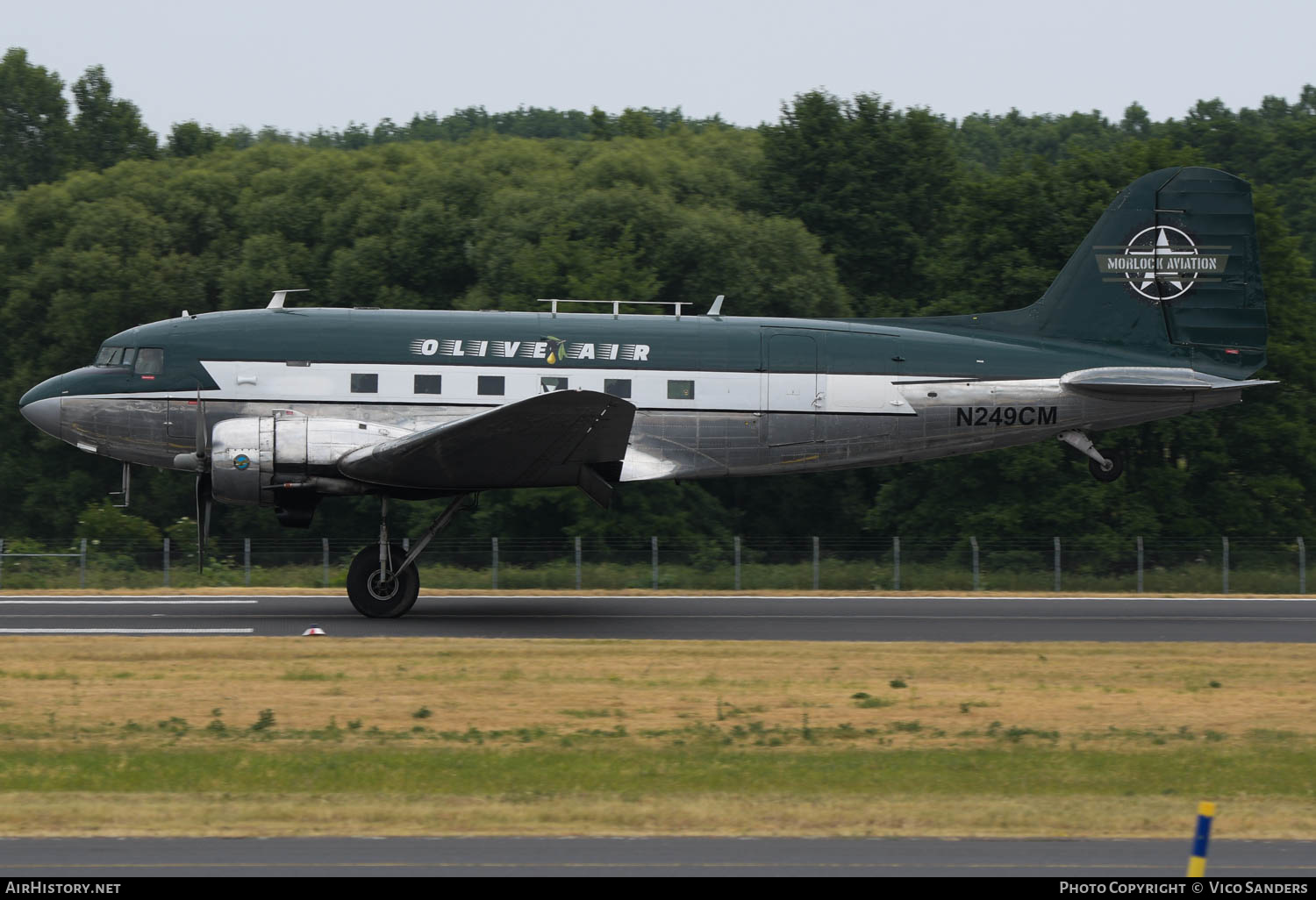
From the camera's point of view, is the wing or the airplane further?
the airplane

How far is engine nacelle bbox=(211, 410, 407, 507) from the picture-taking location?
66.0 ft

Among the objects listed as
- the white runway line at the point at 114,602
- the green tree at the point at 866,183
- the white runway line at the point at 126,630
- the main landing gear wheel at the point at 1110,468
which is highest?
the green tree at the point at 866,183

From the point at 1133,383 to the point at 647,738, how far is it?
1216 centimetres

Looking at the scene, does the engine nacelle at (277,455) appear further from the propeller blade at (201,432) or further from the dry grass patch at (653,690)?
the dry grass patch at (653,690)

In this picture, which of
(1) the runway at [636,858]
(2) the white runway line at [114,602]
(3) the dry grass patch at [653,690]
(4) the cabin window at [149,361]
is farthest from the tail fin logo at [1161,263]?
(2) the white runway line at [114,602]

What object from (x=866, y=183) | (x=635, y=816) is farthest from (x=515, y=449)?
(x=866, y=183)

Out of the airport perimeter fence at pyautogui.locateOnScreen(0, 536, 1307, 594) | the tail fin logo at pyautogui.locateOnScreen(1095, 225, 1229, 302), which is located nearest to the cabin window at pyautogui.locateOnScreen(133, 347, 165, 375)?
the airport perimeter fence at pyautogui.locateOnScreen(0, 536, 1307, 594)

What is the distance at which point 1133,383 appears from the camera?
22969 mm

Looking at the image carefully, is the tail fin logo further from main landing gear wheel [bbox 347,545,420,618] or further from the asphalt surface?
the asphalt surface

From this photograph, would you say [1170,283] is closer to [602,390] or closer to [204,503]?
[602,390]

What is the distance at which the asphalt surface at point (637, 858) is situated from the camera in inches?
372

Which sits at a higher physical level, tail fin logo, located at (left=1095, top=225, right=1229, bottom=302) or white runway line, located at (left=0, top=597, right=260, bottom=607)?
tail fin logo, located at (left=1095, top=225, right=1229, bottom=302)

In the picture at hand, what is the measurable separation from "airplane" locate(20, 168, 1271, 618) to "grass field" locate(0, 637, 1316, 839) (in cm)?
260

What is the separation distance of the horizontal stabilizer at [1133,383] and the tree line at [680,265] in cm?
1324
